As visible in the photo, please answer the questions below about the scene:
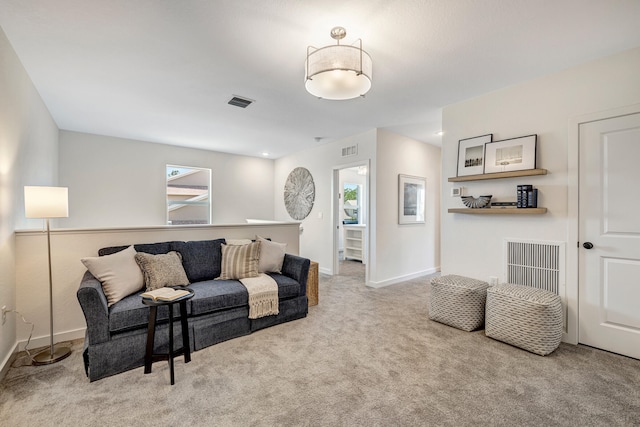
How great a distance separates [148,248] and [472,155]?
369 centimetres

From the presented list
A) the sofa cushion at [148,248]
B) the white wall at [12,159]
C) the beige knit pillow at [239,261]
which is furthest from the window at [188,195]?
the beige knit pillow at [239,261]

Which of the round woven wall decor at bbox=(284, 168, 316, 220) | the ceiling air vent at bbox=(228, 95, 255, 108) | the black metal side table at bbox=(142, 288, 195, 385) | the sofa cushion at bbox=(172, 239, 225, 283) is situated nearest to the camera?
the black metal side table at bbox=(142, 288, 195, 385)

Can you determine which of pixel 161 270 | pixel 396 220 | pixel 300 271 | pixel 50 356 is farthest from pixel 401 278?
pixel 50 356

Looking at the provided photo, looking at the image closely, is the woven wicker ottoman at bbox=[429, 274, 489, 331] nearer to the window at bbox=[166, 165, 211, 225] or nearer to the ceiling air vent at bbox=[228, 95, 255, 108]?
the ceiling air vent at bbox=[228, 95, 255, 108]

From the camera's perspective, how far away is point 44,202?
2.26m

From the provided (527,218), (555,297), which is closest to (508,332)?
(555,297)

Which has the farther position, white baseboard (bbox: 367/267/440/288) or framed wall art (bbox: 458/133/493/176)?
white baseboard (bbox: 367/267/440/288)

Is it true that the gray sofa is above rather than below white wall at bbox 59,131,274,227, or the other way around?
below

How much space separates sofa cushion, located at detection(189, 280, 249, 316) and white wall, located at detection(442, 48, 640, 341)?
2.50 m

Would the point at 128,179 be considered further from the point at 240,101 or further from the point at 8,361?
the point at 8,361

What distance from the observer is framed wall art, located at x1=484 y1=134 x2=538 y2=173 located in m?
2.81

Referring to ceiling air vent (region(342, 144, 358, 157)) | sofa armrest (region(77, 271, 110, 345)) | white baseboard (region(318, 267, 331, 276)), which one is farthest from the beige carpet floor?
ceiling air vent (region(342, 144, 358, 157))

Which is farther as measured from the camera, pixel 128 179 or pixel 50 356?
pixel 128 179

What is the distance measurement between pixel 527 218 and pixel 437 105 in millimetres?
1671
